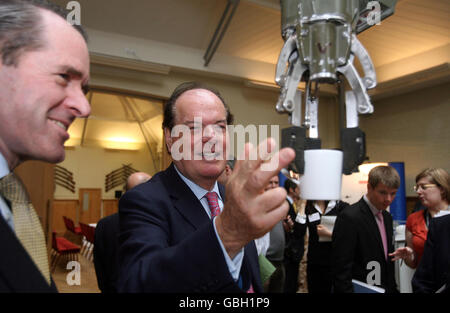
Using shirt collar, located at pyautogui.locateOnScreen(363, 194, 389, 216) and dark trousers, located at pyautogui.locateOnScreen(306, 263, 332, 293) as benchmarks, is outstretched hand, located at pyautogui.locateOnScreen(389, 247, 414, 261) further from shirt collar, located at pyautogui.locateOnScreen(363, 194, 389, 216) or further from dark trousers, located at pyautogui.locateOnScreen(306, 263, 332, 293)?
dark trousers, located at pyautogui.locateOnScreen(306, 263, 332, 293)

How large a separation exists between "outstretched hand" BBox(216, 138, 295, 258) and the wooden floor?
4.93 metres

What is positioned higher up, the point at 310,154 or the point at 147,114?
the point at 147,114

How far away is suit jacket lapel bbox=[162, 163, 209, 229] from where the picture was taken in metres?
0.95

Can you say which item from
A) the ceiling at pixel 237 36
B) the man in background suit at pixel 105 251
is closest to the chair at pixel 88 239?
the ceiling at pixel 237 36

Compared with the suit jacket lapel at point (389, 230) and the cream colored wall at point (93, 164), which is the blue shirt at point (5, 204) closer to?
the suit jacket lapel at point (389, 230)

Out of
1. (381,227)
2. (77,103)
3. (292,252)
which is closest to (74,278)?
(292,252)

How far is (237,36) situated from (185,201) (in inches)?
255

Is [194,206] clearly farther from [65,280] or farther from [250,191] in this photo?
[65,280]

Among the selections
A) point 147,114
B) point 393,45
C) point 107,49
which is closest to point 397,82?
point 393,45

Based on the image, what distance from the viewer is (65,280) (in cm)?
629

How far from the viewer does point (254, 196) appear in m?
0.54

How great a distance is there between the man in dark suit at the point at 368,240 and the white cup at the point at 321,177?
63.7 inches

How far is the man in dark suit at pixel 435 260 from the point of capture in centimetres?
171

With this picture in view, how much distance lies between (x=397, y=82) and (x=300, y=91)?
766cm
